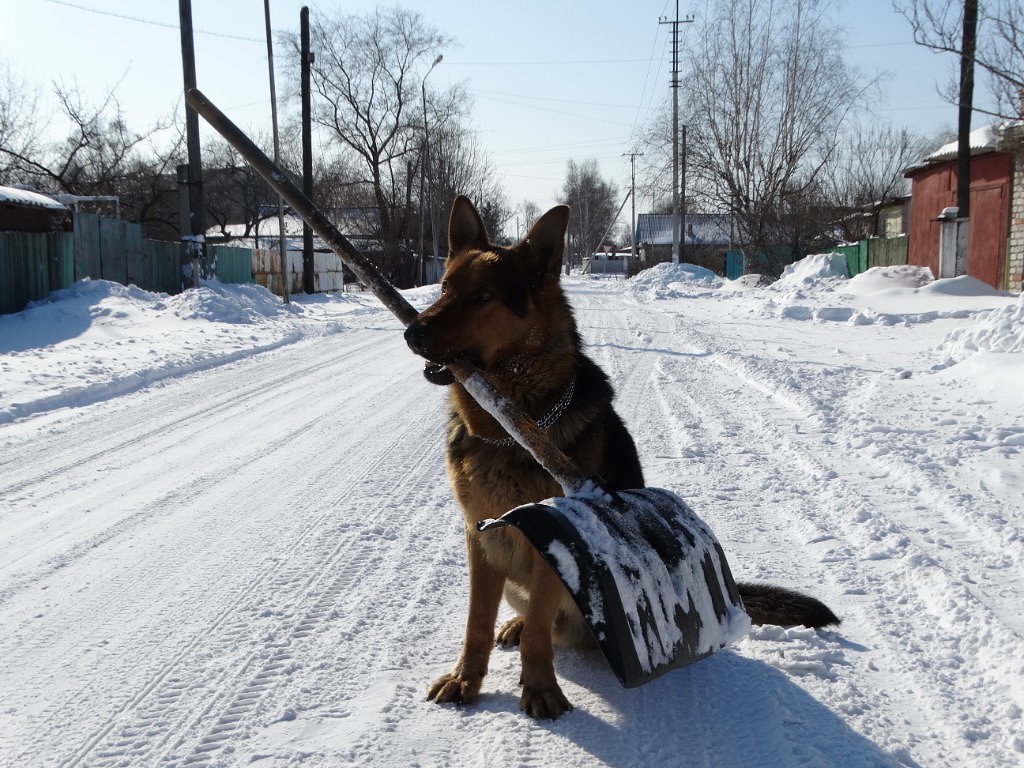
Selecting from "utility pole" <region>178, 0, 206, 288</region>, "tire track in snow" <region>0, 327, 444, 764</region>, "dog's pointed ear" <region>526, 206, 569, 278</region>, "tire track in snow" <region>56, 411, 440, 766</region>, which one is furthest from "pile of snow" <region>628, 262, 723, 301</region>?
"dog's pointed ear" <region>526, 206, 569, 278</region>

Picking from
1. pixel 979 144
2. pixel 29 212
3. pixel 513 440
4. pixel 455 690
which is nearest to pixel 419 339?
pixel 513 440

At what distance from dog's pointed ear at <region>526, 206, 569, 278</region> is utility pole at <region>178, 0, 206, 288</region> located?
16.6 m

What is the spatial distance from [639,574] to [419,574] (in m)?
1.79

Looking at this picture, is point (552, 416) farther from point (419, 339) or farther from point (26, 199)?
point (26, 199)

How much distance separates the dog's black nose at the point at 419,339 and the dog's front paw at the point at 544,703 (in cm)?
131

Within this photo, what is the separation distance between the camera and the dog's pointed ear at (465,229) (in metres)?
3.43

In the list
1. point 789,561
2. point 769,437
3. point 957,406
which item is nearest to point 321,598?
point 789,561

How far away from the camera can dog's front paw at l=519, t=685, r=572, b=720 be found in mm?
2781

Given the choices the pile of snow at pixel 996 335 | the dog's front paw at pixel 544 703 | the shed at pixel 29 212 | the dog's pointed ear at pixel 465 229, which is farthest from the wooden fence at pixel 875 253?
the dog's front paw at pixel 544 703

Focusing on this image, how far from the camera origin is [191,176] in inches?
766

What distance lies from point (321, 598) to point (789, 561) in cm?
241

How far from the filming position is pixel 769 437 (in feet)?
22.5

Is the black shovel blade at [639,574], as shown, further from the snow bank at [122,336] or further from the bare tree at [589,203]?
the bare tree at [589,203]

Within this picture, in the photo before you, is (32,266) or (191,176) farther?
(191,176)
